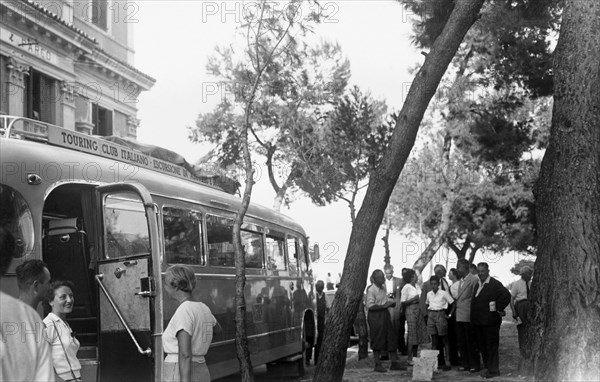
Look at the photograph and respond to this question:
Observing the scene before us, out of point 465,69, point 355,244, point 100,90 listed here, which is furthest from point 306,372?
point 100,90

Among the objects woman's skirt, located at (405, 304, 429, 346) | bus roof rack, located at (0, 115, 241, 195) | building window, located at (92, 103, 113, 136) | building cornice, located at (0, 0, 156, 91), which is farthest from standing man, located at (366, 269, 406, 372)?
building window, located at (92, 103, 113, 136)

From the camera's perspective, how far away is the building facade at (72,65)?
22562 millimetres

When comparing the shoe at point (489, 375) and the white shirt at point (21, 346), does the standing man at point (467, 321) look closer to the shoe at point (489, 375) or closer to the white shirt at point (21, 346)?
the shoe at point (489, 375)

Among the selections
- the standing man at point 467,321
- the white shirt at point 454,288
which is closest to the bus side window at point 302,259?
the white shirt at point 454,288

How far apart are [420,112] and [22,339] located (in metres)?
7.72

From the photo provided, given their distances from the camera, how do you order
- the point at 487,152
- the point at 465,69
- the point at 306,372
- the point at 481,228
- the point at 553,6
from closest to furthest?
the point at 553,6, the point at 306,372, the point at 487,152, the point at 465,69, the point at 481,228

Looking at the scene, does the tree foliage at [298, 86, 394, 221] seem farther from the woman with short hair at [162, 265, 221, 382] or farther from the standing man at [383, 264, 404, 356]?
the woman with short hair at [162, 265, 221, 382]

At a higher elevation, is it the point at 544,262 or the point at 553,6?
the point at 553,6

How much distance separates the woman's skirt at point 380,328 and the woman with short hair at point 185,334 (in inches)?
346

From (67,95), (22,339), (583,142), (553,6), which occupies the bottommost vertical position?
(22,339)

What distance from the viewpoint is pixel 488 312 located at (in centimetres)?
1333

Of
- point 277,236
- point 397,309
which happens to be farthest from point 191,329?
point 397,309

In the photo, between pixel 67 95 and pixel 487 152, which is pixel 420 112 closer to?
pixel 487 152

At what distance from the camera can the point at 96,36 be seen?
94.8ft
